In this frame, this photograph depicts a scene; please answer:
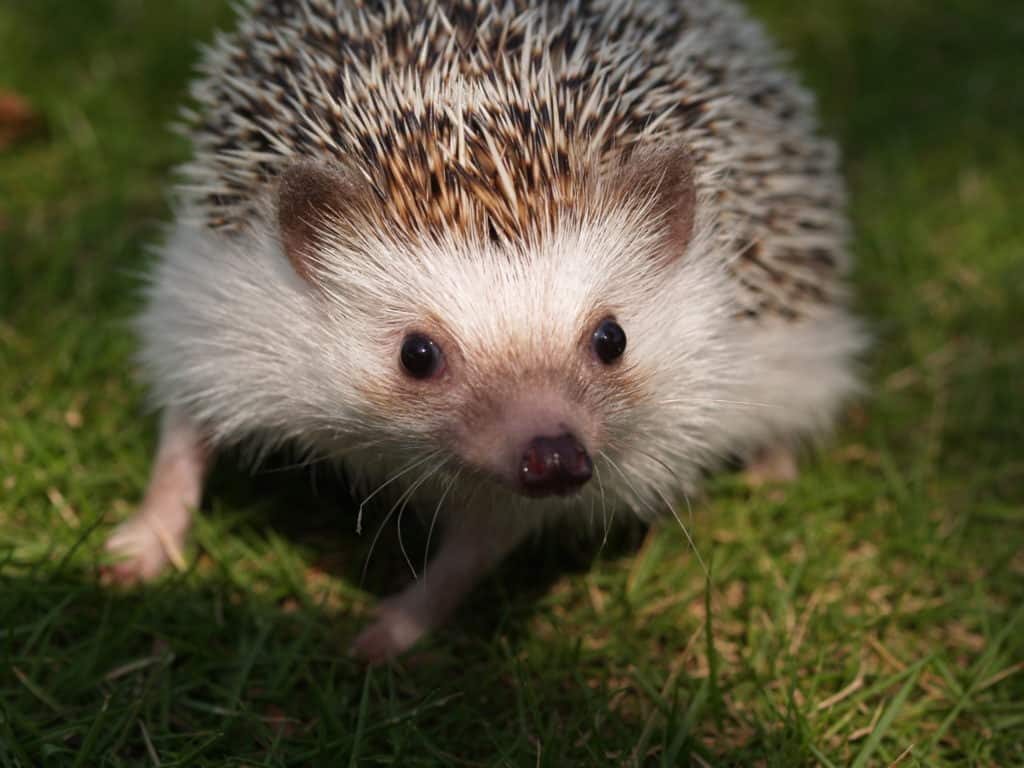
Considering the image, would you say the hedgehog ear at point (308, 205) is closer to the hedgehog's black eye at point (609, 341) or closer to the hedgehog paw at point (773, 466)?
the hedgehog's black eye at point (609, 341)

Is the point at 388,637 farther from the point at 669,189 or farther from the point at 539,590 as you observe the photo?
the point at 669,189

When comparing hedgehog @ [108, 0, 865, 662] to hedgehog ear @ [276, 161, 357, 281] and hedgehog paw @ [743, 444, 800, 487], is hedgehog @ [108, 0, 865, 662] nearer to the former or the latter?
hedgehog ear @ [276, 161, 357, 281]

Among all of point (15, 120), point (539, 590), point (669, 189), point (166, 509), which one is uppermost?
point (669, 189)

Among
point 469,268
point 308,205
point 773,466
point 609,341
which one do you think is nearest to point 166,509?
point 308,205

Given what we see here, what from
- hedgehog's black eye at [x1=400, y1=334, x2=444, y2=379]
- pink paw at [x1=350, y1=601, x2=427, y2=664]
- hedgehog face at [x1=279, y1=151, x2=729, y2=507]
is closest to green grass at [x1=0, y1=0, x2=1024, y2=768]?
pink paw at [x1=350, y1=601, x2=427, y2=664]

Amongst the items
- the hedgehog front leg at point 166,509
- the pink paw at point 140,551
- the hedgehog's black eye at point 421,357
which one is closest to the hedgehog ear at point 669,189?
the hedgehog's black eye at point 421,357

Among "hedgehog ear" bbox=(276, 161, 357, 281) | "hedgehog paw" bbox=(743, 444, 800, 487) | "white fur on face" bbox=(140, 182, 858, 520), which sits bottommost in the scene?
"hedgehog paw" bbox=(743, 444, 800, 487)
